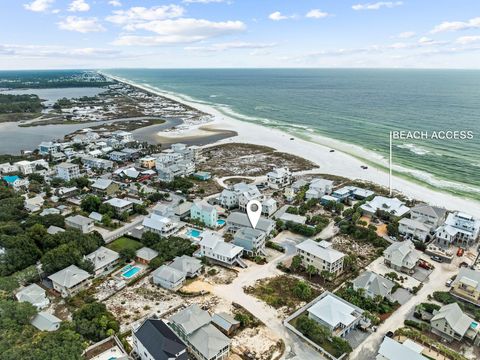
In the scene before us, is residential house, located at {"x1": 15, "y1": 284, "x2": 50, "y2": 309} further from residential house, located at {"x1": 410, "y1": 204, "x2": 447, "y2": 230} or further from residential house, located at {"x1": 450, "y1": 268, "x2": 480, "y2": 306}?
residential house, located at {"x1": 410, "y1": 204, "x2": 447, "y2": 230}

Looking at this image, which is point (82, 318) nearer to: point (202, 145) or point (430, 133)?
point (202, 145)

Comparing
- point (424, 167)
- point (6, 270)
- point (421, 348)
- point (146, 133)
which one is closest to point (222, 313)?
point (421, 348)

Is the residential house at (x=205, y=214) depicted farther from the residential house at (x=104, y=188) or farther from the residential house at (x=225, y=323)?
the residential house at (x=225, y=323)

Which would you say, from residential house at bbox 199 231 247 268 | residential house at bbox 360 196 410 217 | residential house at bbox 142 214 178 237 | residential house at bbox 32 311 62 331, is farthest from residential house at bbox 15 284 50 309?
residential house at bbox 360 196 410 217

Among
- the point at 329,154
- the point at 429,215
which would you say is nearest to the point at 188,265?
the point at 429,215

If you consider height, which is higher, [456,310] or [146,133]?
[146,133]

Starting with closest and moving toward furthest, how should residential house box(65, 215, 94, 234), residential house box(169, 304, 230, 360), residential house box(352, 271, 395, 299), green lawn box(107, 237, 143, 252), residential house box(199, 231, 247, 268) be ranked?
residential house box(169, 304, 230, 360), residential house box(352, 271, 395, 299), residential house box(199, 231, 247, 268), green lawn box(107, 237, 143, 252), residential house box(65, 215, 94, 234)
